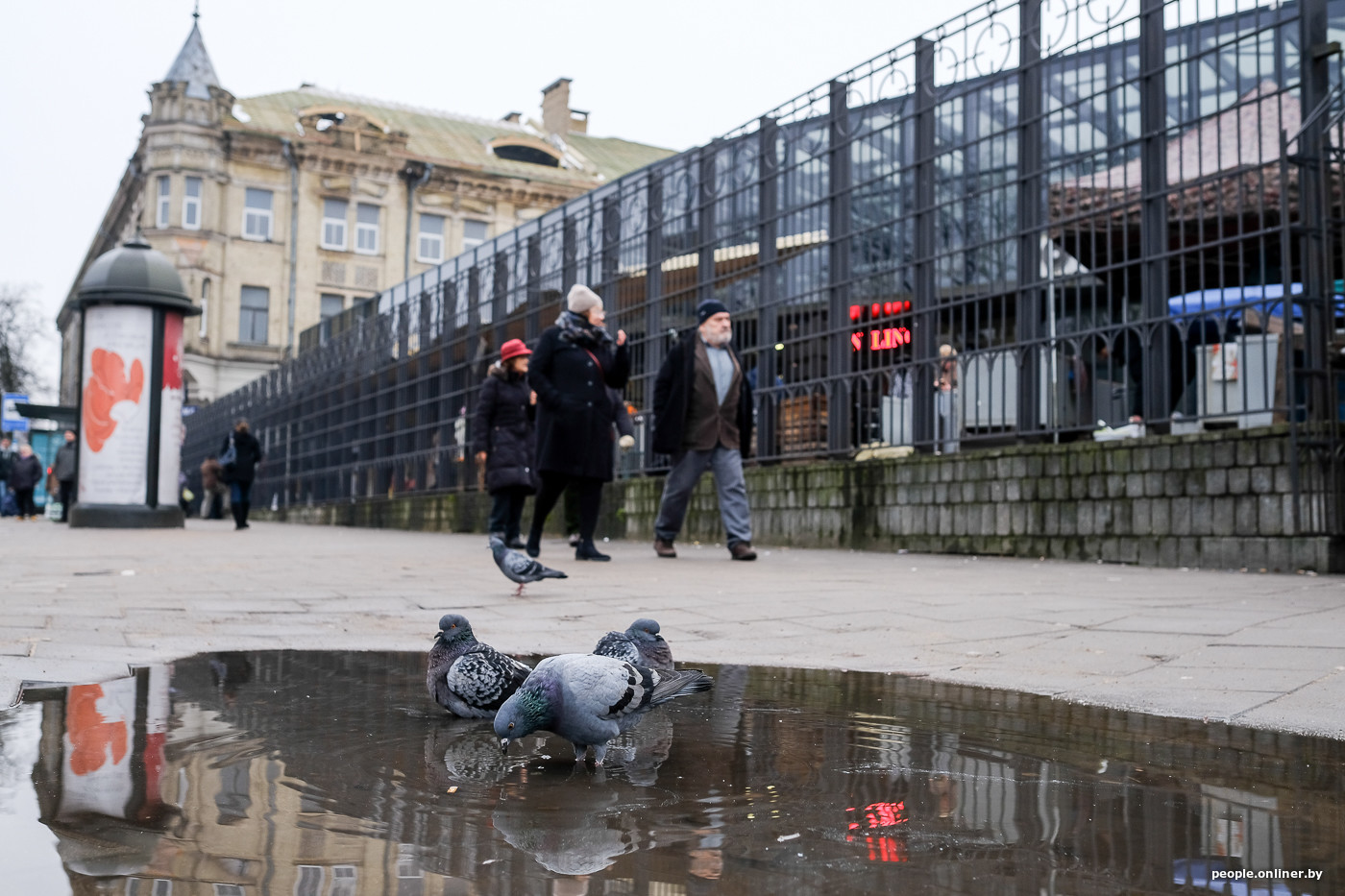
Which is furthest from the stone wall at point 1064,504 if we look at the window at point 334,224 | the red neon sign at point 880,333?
the window at point 334,224

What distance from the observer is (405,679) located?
4.15m

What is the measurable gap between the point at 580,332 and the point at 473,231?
40848mm

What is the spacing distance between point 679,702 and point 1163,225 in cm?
637

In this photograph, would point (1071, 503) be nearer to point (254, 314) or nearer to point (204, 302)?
point (204, 302)

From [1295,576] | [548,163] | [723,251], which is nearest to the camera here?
[1295,576]

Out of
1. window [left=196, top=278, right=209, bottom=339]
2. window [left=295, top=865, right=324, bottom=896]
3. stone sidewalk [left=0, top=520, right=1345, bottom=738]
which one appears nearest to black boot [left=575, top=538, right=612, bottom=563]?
stone sidewalk [left=0, top=520, right=1345, bottom=738]

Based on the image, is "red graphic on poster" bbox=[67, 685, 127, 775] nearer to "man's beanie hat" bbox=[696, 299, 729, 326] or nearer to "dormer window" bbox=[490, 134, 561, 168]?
"man's beanie hat" bbox=[696, 299, 729, 326]

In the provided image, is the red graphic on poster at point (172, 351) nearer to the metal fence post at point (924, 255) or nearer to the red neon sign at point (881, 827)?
the metal fence post at point (924, 255)

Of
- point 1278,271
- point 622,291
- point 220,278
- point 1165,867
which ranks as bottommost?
point 1165,867

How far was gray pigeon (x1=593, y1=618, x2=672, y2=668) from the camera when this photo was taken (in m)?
3.52

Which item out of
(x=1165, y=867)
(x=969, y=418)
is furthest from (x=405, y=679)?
(x=969, y=418)

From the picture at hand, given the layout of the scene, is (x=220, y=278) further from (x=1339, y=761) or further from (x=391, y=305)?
(x=1339, y=761)

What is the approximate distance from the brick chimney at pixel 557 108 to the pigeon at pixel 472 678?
2133 inches

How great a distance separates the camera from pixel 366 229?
4744 cm
